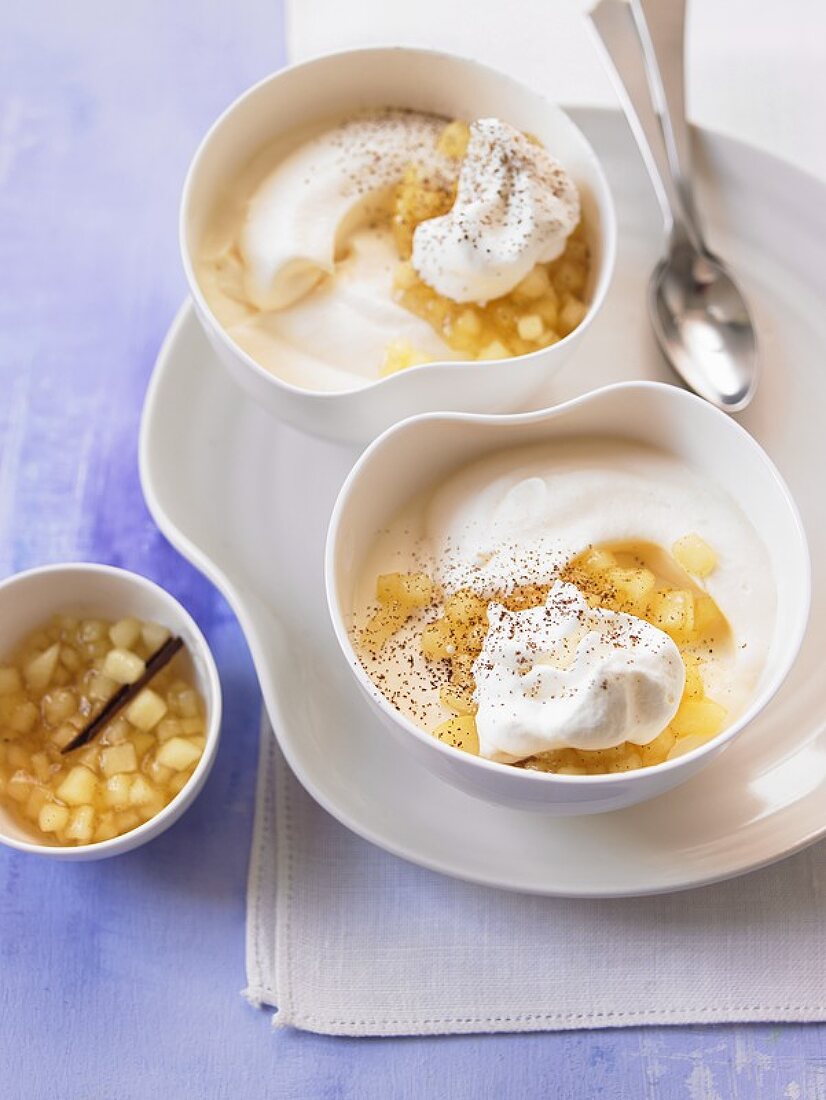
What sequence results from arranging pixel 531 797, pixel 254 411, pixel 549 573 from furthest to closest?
pixel 254 411, pixel 549 573, pixel 531 797

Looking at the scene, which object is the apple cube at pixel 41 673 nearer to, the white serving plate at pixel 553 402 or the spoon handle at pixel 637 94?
the white serving plate at pixel 553 402

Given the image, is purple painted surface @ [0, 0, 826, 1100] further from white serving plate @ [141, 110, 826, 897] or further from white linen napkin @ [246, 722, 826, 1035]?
white serving plate @ [141, 110, 826, 897]

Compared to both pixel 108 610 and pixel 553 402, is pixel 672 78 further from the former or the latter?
pixel 108 610

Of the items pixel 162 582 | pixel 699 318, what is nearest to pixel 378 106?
pixel 699 318

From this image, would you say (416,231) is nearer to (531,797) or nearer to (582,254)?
(582,254)

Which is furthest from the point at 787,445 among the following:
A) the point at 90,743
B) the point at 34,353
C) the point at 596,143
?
the point at 34,353

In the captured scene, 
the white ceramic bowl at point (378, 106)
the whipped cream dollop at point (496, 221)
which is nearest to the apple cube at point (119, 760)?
the white ceramic bowl at point (378, 106)
